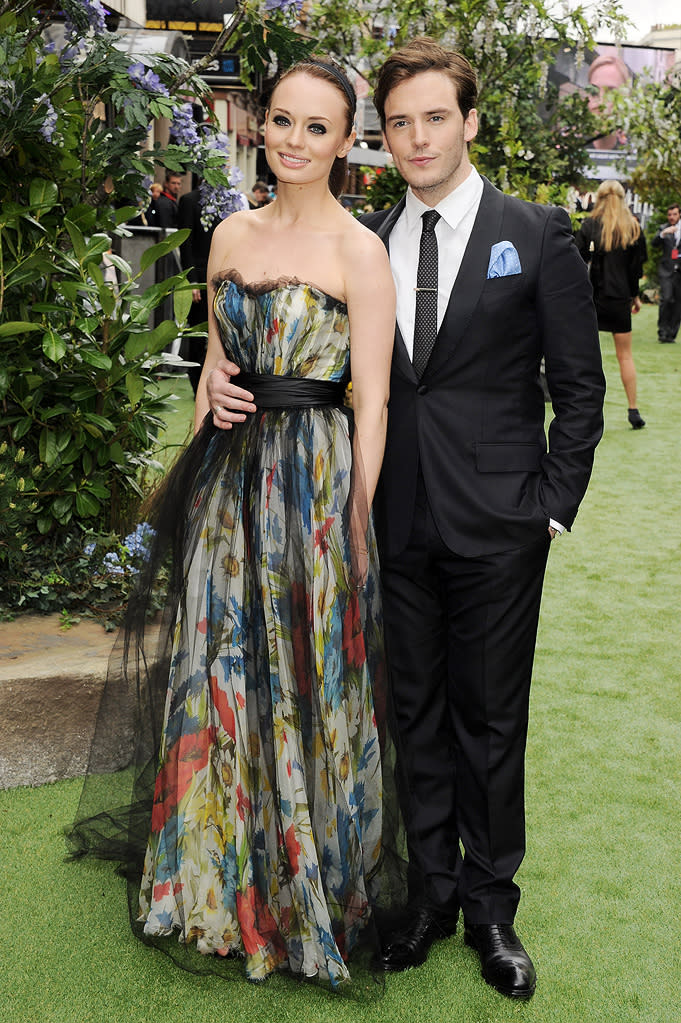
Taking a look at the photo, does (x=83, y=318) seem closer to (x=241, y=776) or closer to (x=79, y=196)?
(x=79, y=196)

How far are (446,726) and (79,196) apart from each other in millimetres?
2436

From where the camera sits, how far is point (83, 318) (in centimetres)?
391

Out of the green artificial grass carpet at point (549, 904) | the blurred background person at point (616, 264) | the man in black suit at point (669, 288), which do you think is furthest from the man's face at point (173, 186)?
the green artificial grass carpet at point (549, 904)

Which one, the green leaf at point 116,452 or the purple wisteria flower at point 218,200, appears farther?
the purple wisteria flower at point 218,200

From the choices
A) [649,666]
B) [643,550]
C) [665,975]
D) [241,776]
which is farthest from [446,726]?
[643,550]

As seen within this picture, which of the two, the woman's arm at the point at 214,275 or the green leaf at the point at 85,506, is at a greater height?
the woman's arm at the point at 214,275

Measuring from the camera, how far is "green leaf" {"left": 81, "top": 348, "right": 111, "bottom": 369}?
3873 mm

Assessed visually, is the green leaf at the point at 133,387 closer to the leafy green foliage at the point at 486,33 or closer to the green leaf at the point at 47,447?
the green leaf at the point at 47,447

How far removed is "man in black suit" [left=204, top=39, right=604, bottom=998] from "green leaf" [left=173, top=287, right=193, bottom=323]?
145 centimetres

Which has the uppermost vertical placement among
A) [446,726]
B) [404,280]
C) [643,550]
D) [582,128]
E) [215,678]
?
[582,128]

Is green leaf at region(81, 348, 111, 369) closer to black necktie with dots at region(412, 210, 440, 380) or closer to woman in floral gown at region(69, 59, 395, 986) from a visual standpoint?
woman in floral gown at region(69, 59, 395, 986)

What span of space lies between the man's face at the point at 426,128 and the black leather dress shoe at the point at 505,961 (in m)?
1.88

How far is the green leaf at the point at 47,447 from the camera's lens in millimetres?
4035

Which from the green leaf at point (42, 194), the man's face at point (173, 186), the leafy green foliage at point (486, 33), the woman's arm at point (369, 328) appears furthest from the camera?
the man's face at point (173, 186)
